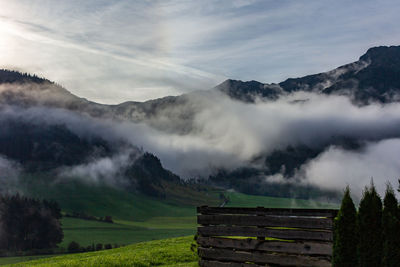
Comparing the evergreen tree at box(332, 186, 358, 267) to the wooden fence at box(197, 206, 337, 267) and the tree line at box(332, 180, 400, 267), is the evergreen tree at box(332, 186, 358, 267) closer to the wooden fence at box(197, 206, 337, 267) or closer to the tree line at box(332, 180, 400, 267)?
the tree line at box(332, 180, 400, 267)

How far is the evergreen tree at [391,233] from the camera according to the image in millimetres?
17031

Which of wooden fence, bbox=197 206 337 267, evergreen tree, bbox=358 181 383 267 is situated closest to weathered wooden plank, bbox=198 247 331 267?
wooden fence, bbox=197 206 337 267

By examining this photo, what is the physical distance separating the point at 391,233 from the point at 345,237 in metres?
1.93

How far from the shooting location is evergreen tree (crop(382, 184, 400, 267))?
17.0 meters

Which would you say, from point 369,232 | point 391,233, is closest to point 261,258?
point 369,232

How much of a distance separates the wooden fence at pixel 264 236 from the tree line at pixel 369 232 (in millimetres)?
1078

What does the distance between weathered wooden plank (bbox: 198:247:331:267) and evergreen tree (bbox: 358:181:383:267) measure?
6.86 feet

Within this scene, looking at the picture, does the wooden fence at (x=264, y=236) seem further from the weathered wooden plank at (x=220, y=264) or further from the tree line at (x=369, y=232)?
the tree line at (x=369, y=232)

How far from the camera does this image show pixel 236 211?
23250 mm

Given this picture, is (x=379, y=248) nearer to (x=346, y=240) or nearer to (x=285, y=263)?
(x=346, y=240)

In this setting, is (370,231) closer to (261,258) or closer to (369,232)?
(369,232)

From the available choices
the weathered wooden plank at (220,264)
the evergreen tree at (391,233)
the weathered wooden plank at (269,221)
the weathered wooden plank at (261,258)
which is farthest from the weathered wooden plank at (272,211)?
the weathered wooden plank at (220,264)

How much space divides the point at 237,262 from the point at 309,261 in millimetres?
4548

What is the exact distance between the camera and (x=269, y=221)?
2173cm
